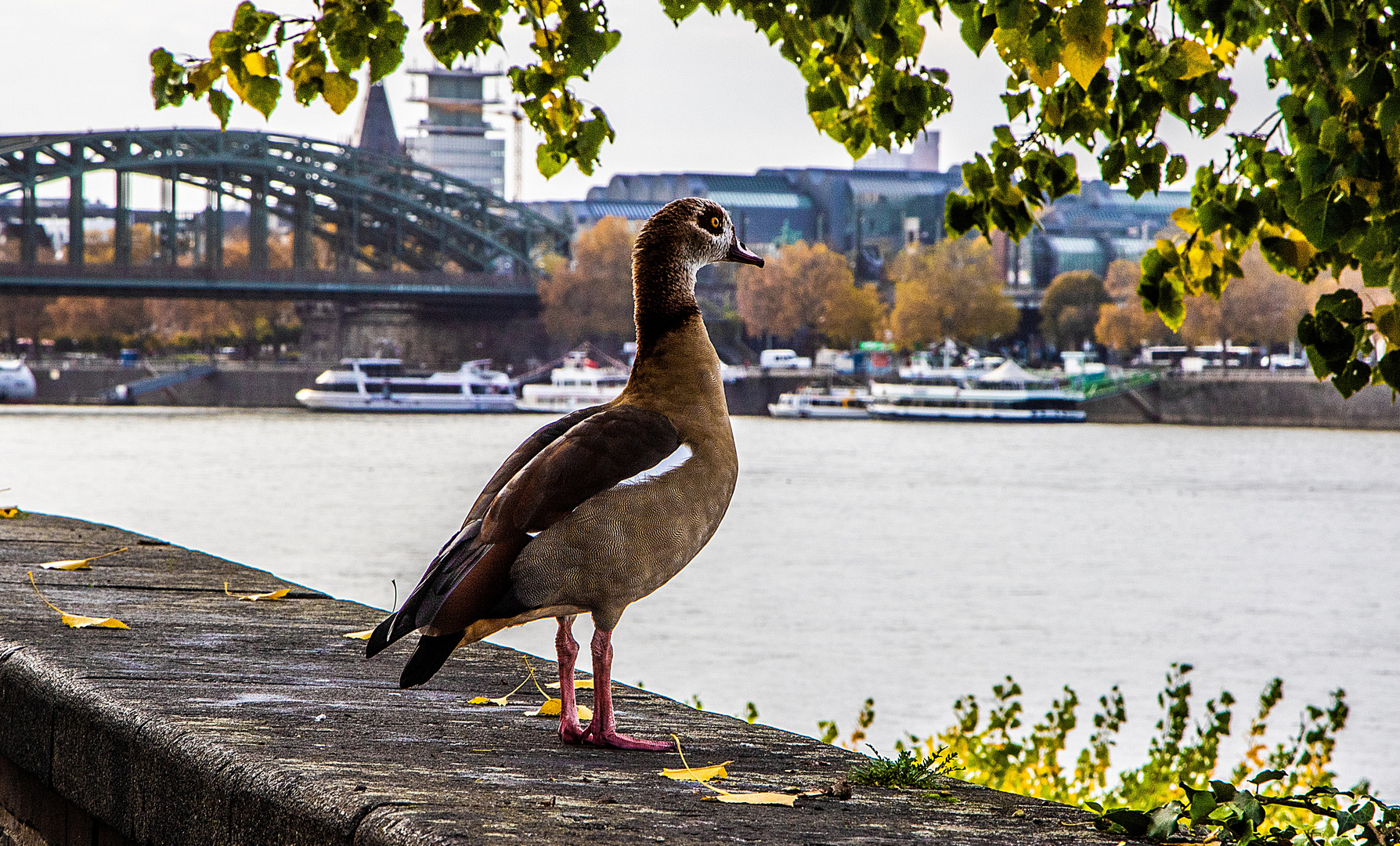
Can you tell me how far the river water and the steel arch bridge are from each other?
15128 mm

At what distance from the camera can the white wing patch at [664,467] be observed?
2.53 metres

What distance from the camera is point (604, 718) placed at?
2582 millimetres

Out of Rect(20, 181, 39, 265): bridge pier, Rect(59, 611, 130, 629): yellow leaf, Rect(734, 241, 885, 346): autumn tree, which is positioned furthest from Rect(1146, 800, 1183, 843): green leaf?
Rect(734, 241, 885, 346): autumn tree

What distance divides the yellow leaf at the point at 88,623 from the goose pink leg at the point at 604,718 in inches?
48.5

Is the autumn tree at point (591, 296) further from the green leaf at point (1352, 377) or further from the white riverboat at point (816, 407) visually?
the green leaf at point (1352, 377)

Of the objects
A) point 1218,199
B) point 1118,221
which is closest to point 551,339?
point 1118,221

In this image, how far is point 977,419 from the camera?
7175cm

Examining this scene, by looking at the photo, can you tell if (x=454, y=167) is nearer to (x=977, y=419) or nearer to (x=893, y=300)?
(x=893, y=300)

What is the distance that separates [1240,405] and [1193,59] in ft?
222

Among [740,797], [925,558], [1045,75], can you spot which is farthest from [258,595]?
[925,558]

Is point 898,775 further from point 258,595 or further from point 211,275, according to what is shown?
point 211,275

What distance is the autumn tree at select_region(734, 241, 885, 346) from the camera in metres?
85.8

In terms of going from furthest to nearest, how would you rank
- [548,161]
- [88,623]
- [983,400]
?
[983,400], [548,161], [88,623]

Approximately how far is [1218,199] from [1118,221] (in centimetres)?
12190
